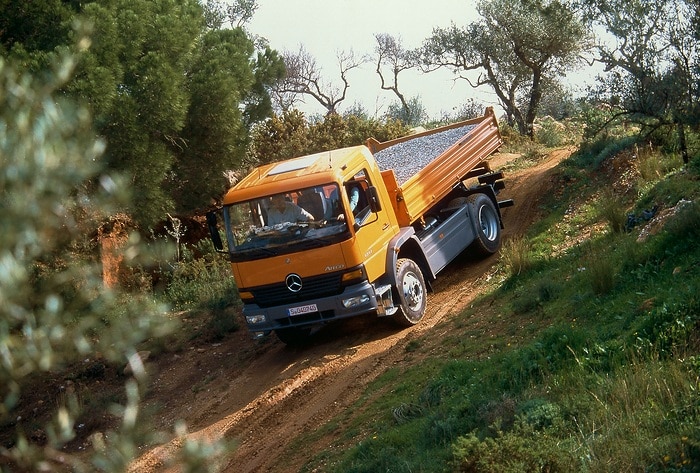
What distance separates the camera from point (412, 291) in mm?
12547

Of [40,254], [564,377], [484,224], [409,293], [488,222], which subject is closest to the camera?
[40,254]

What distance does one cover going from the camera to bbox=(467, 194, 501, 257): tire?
14881 millimetres

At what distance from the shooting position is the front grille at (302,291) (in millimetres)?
11680

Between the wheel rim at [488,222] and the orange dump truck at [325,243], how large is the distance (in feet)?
7.02

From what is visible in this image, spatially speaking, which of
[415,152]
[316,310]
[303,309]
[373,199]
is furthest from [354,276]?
[415,152]

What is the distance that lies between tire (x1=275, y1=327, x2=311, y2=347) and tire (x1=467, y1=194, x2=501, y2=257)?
349cm

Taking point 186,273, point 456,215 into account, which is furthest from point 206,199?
point 456,215

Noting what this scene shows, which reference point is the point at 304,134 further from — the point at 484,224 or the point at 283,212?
the point at 283,212

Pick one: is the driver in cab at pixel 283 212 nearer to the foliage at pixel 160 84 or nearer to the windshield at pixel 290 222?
the windshield at pixel 290 222

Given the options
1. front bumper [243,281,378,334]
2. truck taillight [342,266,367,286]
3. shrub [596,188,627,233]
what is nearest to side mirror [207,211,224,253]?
front bumper [243,281,378,334]

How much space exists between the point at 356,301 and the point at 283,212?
1.56 meters

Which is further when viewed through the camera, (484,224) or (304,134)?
(304,134)

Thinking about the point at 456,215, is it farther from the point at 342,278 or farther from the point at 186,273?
the point at 186,273

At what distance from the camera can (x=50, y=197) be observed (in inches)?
118
